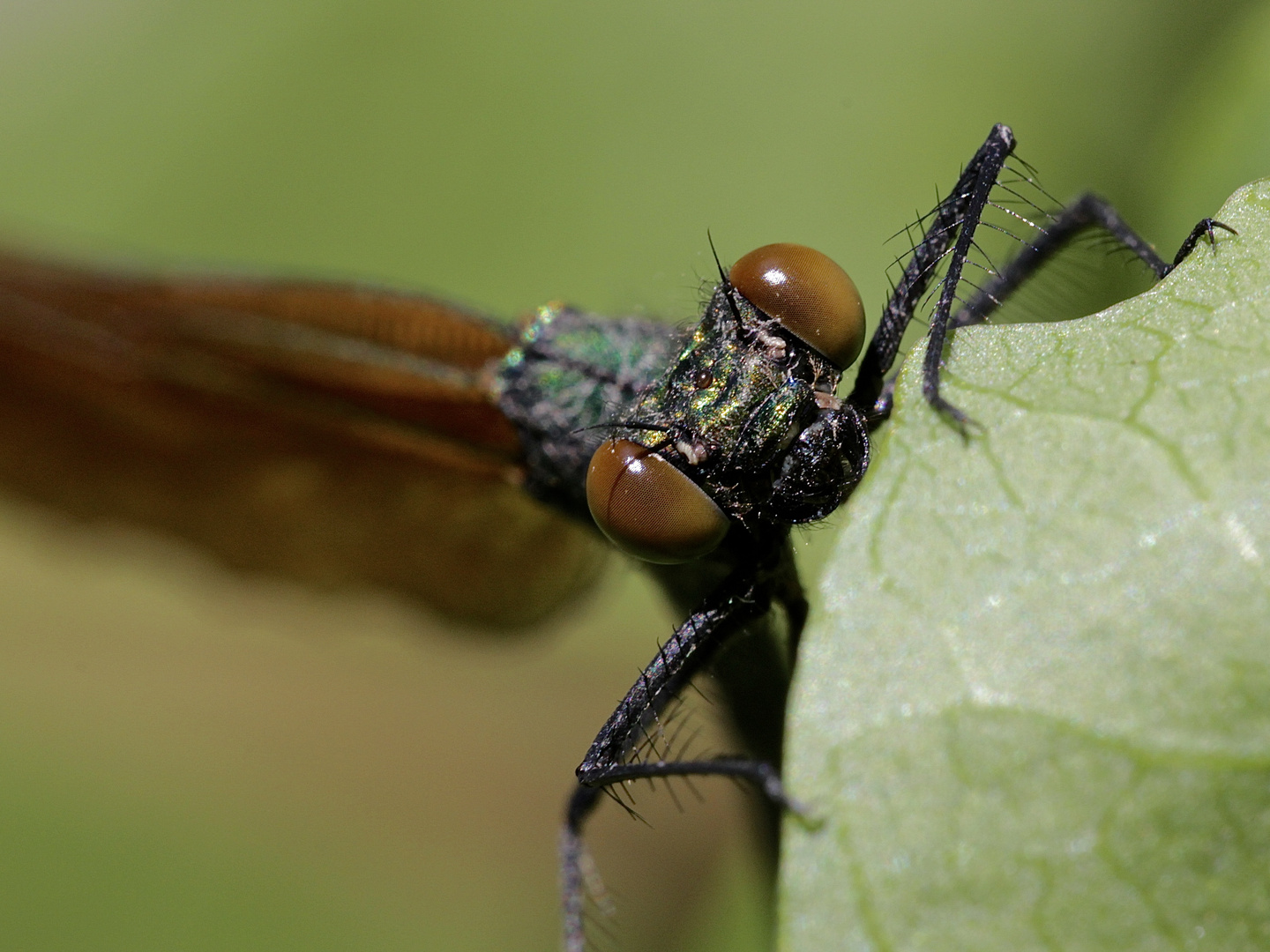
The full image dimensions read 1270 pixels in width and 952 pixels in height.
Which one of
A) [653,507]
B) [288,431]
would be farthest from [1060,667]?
[288,431]

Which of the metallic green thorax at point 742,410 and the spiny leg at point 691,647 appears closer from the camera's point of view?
the metallic green thorax at point 742,410

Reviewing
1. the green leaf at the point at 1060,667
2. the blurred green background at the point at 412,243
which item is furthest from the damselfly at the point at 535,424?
the blurred green background at the point at 412,243

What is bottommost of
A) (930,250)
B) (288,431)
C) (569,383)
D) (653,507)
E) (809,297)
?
(288,431)

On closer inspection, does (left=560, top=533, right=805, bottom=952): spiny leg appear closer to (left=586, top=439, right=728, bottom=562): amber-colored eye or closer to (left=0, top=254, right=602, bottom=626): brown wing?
(left=586, top=439, right=728, bottom=562): amber-colored eye

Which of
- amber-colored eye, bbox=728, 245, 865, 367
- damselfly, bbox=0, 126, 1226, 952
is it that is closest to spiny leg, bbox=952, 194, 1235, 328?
damselfly, bbox=0, 126, 1226, 952

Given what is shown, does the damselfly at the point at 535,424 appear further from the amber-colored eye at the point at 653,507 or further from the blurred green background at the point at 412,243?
the blurred green background at the point at 412,243

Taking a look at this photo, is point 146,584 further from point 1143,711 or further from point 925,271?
point 1143,711

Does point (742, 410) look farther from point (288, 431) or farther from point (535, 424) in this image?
point (288, 431)
